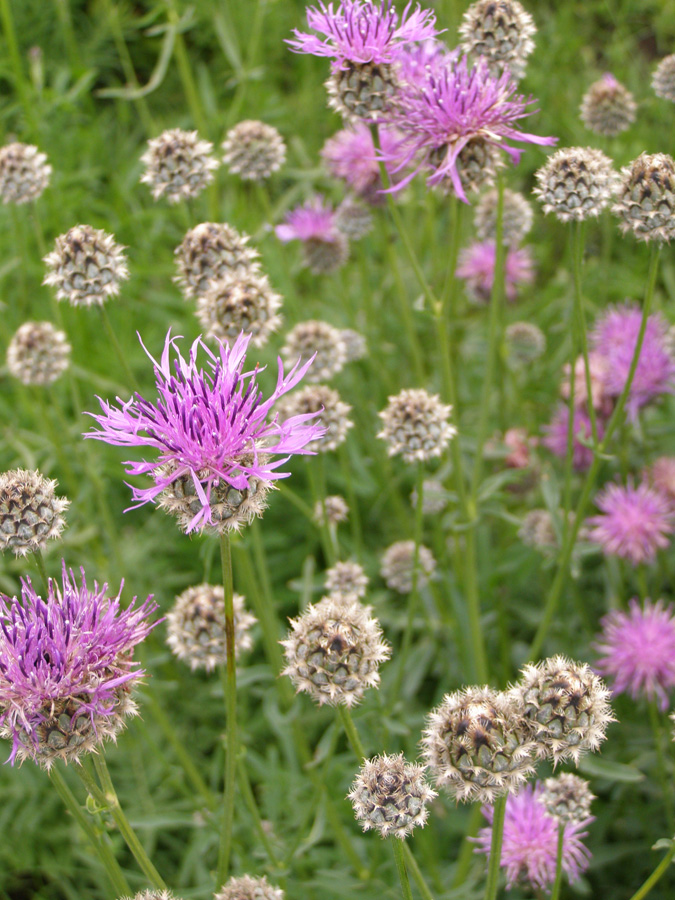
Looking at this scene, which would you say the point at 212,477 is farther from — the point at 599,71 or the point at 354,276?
the point at 599,71

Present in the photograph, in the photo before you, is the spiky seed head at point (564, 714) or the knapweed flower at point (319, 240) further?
the knapweed flower at point (319, 240)

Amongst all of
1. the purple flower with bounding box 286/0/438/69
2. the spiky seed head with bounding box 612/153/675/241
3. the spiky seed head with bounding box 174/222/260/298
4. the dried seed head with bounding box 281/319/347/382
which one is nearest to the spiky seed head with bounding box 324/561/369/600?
the dried seed head with bounding box 281/319/347/382

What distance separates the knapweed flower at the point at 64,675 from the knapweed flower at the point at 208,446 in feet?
1.07

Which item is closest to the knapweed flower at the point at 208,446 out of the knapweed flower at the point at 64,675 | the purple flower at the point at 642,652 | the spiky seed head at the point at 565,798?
the knapweed flower at the point at 64,675

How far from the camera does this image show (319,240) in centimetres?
459

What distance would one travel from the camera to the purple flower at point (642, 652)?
3.54 m

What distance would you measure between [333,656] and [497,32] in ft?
7.37

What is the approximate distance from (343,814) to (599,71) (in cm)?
625

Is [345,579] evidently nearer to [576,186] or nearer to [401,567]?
[401,567]

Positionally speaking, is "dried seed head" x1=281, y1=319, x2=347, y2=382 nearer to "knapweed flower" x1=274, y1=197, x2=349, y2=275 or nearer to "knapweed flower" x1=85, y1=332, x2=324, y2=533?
"knapweed flower" x1=274, y1=197, x2=349, y2=275

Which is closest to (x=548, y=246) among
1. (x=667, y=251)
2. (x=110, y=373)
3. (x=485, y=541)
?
(x=667, y=251)

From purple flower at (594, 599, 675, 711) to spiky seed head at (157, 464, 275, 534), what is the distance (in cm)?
222

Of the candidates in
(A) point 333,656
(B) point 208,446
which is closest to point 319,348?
(B) point 208,446

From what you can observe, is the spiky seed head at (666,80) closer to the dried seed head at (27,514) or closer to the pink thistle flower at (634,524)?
the pink thistle flower at (634,524)
